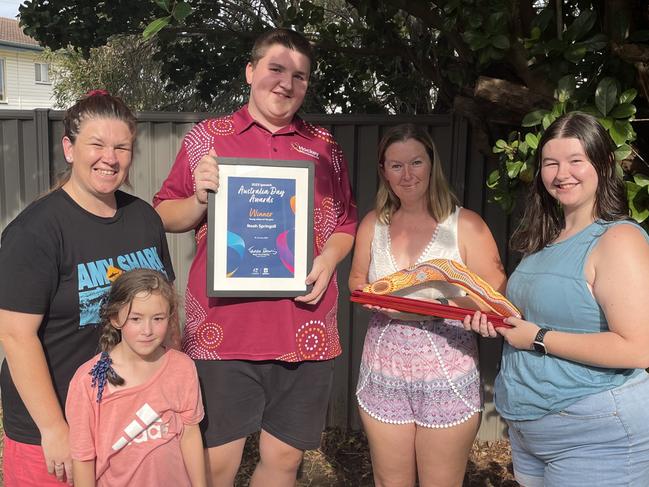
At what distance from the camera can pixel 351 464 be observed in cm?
488

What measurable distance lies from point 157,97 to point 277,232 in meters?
10.4

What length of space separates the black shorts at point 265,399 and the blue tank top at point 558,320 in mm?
888

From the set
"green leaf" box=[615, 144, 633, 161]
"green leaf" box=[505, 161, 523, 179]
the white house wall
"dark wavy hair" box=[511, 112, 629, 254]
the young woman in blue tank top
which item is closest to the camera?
the young woman in blue tank top

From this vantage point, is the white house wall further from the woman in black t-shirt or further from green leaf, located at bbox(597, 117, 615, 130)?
green leaf, located at bbox(597, 117, 615, 130)

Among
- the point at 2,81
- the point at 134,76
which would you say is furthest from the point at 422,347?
the point at 2,81

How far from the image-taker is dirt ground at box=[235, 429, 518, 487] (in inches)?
182

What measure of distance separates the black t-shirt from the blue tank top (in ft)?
4.80

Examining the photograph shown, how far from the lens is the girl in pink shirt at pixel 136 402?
2.19 m

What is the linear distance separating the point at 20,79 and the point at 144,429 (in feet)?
133

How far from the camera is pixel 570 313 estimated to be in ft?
7.12

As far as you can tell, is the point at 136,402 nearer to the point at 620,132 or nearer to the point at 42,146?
the point at 620,132

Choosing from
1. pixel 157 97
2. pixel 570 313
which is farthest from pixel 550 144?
pixel 157 97

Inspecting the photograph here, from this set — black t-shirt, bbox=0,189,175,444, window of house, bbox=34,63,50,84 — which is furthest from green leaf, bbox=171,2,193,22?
window of house, bbox=34,63,50,84

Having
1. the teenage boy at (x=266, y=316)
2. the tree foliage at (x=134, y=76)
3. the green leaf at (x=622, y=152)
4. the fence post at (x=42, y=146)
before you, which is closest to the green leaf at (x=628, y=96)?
the green leaf at (x=622, y=152)
